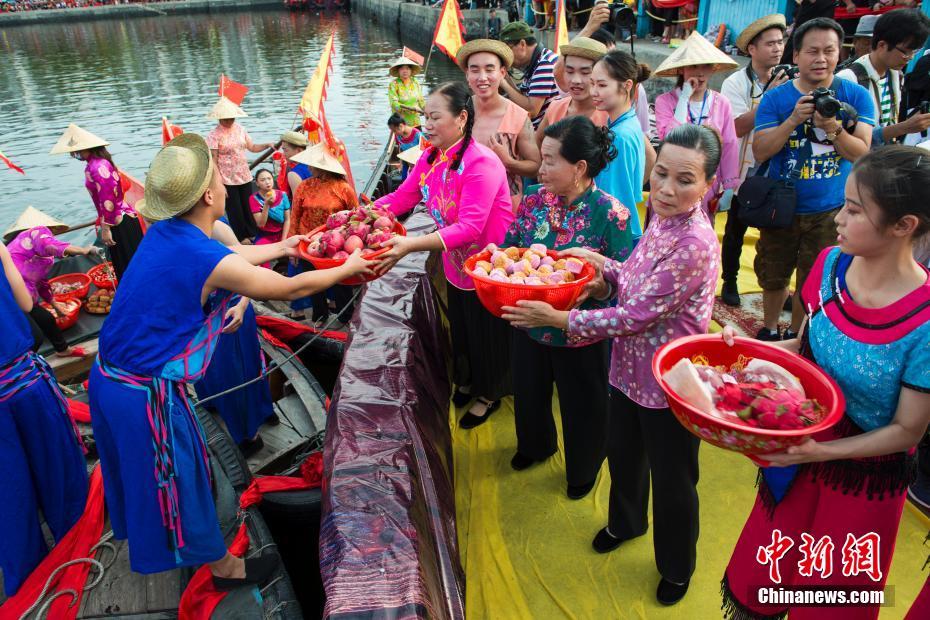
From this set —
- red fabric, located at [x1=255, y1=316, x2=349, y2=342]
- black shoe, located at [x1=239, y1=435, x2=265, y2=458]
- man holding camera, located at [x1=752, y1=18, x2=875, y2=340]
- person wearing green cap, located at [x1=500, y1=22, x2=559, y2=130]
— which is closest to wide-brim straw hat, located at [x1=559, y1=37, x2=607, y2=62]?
man holding camera, located at [x1=752, y1=18, x2=875, y2=340]

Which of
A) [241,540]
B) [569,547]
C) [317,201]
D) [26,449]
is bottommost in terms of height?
[569,547]

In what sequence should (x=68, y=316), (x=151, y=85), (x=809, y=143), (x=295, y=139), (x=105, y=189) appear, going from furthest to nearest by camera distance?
(x=151, y=85)
(x=295, y=139)
(x=105, y=189)
(x=68, y=316)
(x=809, y=143)

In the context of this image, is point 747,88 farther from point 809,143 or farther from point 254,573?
point 254,573

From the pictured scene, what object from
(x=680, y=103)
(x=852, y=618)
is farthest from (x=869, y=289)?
(x=680, y=103)

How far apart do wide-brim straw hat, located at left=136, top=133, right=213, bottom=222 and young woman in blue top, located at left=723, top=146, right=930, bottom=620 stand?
5.93ft

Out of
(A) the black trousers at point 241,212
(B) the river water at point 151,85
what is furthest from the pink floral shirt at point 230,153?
(B) the river water at point 151,85

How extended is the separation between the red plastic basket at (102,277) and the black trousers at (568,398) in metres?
4.94

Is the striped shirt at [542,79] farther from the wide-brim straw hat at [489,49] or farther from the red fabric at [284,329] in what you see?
the red fabric at [284,329]

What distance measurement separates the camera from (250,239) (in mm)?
7891

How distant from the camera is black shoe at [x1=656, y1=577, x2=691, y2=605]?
2.30 meters

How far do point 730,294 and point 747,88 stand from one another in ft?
4.90

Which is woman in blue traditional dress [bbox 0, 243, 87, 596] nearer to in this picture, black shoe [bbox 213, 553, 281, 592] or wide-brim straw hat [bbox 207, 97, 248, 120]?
black shoe [bbox 213, 553, 281, 592]

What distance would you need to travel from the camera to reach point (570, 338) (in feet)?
8.11

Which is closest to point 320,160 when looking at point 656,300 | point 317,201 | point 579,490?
point 317,201
